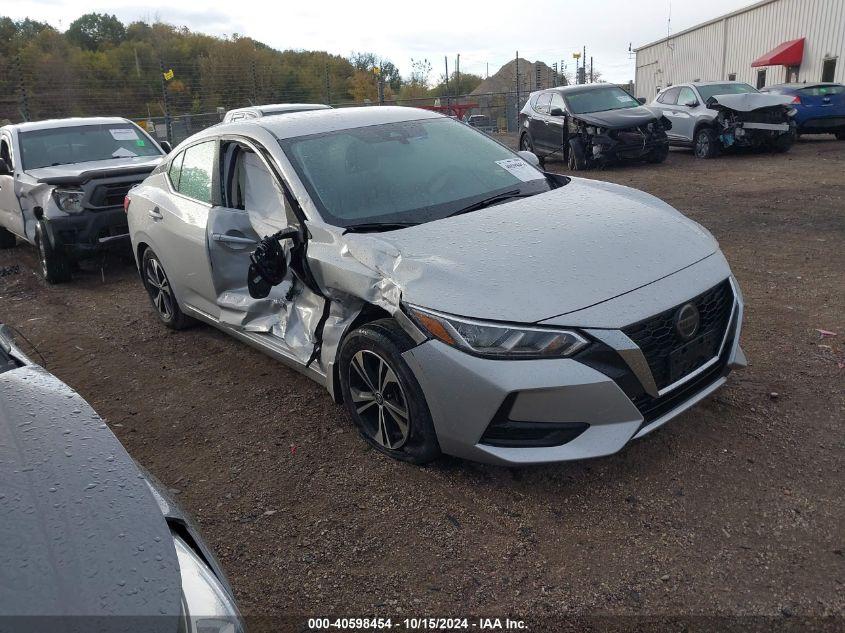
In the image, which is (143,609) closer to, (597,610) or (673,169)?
(597,610)

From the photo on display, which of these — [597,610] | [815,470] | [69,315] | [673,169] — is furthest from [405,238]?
[673,169]

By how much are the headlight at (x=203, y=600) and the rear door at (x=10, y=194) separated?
7.79 m

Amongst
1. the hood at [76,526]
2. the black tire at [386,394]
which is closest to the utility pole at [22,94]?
the black tire at [386,394]

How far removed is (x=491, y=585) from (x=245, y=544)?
1.07 m

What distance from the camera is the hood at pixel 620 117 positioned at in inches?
488

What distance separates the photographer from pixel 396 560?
270 centimetres

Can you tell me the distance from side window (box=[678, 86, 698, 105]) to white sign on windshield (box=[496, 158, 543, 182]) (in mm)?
10979

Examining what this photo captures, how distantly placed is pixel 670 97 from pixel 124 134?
11036 mm

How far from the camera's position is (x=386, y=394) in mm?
3234

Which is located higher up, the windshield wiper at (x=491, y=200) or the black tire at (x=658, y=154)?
the windshield wiper at (x=491, y=200)

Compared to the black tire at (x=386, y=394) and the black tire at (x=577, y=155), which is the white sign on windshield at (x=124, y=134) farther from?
the black tire at (x=577, y=155)

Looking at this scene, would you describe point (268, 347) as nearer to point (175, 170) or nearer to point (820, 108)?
point (175, 170)

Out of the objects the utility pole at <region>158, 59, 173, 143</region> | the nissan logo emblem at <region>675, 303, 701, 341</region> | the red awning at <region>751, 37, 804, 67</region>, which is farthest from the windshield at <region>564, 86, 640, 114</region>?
the red awning at <region>751, 37, 804, 67</region>

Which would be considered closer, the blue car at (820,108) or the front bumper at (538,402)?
the front bumper at (538,402)
